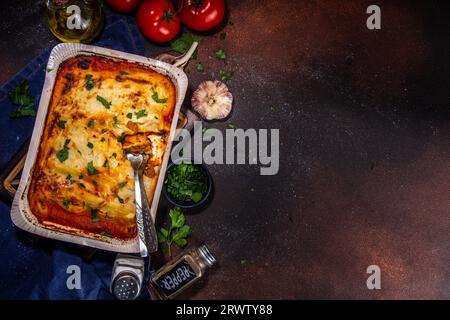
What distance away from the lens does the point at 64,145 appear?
2350 mm

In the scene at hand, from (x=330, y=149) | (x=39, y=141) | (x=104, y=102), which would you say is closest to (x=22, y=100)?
(x=39, y=141)

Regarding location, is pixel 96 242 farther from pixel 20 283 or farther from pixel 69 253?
pixel 20 283

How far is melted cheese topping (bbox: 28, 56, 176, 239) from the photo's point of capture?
233 cm

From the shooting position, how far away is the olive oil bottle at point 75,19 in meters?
2.64

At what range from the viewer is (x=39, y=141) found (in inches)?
93.9

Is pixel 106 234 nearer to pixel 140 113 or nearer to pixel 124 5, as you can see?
pixel 140 113

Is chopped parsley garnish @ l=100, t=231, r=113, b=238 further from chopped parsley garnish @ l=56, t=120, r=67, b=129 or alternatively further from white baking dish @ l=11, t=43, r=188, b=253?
chopped parsley garnish @ l=56, t=120, r=67, b=129

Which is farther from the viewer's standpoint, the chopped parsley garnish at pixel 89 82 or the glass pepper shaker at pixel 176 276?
the glass pepper shaker at pixel 176 276

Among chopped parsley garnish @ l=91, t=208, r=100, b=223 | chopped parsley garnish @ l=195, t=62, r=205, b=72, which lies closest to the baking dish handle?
chopped parsley garnish @ l=195, t=62, r=205, b=72

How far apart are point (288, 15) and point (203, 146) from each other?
3.44ft

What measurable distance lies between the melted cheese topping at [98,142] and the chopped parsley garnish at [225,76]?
57 centimetres

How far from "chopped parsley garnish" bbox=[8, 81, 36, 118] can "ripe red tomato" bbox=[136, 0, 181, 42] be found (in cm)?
80

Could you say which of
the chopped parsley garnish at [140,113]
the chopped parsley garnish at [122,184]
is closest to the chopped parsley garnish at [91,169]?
the chopped parsley garnish at [122,184]

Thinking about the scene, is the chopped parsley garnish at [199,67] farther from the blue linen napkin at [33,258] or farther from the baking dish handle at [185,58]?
the blue linen napkin at [33,258]
